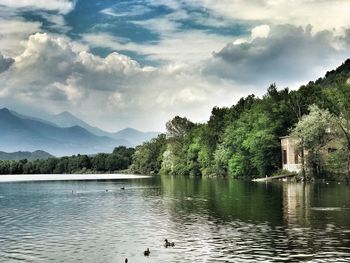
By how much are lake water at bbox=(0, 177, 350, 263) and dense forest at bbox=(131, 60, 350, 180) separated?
37.6 m

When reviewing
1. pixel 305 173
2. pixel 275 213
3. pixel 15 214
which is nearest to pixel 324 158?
pixel 305 173

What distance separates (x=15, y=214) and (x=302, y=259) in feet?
126

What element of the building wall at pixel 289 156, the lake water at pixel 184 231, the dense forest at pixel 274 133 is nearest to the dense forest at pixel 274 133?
the dense forest at pixel 274 133

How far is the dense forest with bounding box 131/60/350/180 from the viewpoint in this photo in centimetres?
10438

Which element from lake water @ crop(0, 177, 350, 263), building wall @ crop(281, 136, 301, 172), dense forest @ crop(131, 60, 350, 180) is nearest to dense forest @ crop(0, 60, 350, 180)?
dense forest @ crop(131, 60, 350, 180)

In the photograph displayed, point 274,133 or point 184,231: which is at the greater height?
point 274,133

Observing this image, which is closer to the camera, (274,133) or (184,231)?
(184,231)

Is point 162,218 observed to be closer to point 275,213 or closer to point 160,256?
point 275,213

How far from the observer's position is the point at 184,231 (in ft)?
145

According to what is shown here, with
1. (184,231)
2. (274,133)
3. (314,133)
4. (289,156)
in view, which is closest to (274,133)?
(274,133)

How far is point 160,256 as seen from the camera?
33.8m

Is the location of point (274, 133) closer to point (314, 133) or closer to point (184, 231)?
point (314, 133)

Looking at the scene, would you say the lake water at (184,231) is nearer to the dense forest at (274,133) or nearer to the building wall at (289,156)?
the dense forest at (274,133)

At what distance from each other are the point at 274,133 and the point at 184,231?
292ft
